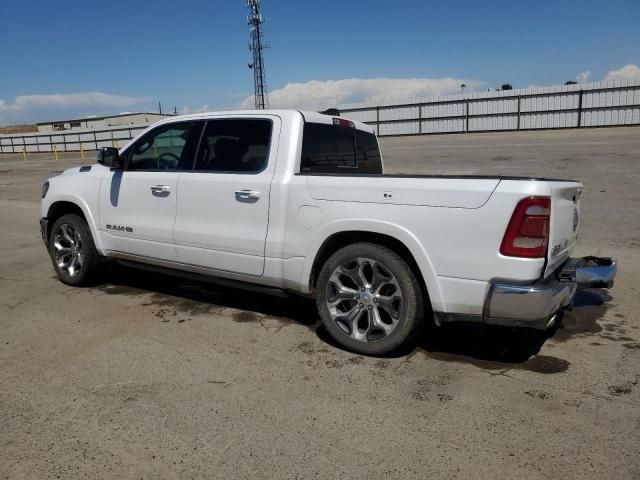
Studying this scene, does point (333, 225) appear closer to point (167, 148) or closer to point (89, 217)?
point (167, 148)

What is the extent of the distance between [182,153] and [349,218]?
193 cm

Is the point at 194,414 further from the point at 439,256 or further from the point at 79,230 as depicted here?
the point at 79,230

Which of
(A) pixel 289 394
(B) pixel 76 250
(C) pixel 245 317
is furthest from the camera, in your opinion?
(B) pixel 76 250

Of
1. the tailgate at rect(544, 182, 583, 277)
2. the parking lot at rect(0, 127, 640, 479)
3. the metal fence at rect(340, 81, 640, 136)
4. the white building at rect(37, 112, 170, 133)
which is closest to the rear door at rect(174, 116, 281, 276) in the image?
the parking lot at rect(0, 127, 640, 479)

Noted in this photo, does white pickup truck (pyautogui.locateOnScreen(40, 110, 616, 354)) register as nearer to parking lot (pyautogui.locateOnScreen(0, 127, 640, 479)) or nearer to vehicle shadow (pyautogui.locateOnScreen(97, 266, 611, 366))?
vehicle shadow (pyautogui.locateOnScreen(97, 266, 611, 366))

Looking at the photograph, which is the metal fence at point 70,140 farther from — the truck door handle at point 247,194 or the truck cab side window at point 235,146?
the truck door handle at point 247,194

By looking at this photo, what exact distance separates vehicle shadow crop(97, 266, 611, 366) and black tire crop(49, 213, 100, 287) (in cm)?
25

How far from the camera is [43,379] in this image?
11.5ft

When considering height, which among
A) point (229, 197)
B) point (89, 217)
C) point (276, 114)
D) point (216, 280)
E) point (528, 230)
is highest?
point (276, 114)

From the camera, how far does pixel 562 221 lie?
11.1ft

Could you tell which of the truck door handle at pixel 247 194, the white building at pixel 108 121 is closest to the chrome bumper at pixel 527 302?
the truck door handle at pixel 247 194

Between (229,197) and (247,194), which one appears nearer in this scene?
(247,194)

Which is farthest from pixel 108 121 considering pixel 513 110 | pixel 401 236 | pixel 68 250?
pixel 401 236

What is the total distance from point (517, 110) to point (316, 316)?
30360 millimetres
